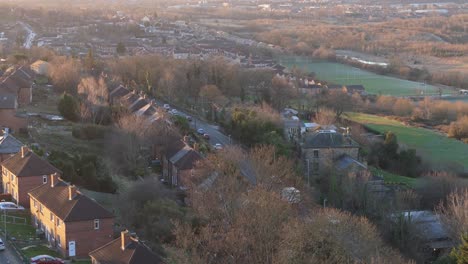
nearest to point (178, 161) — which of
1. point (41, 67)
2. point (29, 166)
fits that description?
point (29, 166)

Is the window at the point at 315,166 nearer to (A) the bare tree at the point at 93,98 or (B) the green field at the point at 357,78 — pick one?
(A) the bare tree at the point at 93,98

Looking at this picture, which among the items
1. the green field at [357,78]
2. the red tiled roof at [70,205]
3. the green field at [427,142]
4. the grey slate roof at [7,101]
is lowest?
the green field at [357,78]

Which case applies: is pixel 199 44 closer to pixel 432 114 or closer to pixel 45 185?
pixel 432 114

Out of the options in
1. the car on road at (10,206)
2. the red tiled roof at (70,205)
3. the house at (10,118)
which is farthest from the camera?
the house at (10,118)

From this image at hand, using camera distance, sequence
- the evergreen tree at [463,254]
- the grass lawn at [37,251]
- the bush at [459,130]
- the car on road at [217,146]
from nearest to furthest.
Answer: the evergreen tree at [463,254] → the grass lawn at [37,251] → the car on road at [217,146] → the bush at [459,130]

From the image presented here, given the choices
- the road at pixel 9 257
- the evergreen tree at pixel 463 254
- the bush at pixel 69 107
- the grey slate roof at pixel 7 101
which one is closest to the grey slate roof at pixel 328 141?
the bush at pixel 69 107

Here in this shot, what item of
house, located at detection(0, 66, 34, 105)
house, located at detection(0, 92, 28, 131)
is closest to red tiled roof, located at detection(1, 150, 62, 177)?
house, located at detection(0, 92, 28, 131)

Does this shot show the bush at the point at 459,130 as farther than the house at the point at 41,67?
No
